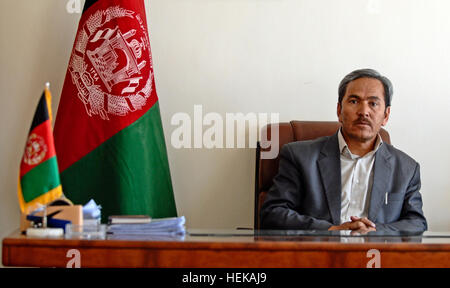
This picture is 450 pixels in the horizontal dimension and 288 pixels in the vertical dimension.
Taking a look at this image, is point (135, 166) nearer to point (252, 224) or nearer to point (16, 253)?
point (252, 224)

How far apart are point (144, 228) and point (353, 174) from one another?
125cm

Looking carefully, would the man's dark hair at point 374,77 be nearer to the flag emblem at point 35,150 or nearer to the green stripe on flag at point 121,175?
the green stripe on flag at point 121,175

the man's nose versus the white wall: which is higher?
the white wall

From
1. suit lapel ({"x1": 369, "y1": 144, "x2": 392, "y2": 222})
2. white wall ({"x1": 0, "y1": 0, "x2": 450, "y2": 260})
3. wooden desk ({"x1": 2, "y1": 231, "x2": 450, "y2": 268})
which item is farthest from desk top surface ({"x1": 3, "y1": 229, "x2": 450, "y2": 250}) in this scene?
white wall ({"x1": 0, "y1": 0, "x2": 450, "y2": 260})

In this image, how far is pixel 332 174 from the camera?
2549 mm

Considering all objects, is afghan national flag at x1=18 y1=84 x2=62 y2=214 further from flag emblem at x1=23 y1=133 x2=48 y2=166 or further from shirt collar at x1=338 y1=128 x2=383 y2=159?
shirt collar at x1=338 y1=128 x2=383 y2=159

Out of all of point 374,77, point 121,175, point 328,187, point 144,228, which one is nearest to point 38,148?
point 144,228

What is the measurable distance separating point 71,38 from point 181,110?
26.3 inches

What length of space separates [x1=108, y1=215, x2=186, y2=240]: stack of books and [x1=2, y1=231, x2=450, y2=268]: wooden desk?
11 centimetres

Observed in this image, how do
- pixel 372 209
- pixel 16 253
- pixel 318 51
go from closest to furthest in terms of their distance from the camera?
pixel 16 253 → pixel 372 209 → pixel 318 51

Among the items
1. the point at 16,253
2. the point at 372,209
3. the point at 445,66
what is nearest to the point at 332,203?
the point at 372,209

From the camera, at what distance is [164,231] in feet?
5.39

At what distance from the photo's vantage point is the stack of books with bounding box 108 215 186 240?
1.61 meters
